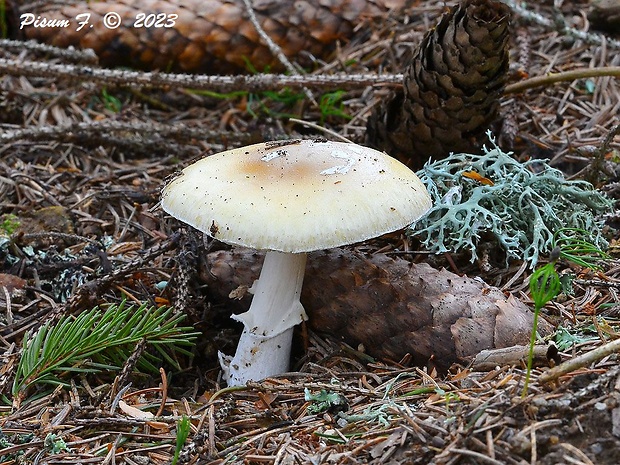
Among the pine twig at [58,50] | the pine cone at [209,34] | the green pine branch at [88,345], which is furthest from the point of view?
the pine cone at [209,34]

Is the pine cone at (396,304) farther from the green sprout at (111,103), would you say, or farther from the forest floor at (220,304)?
the green sprout at (111,103)

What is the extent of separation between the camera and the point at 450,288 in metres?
2.72

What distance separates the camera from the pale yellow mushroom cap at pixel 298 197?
231 cm

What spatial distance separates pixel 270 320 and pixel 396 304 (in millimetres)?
573

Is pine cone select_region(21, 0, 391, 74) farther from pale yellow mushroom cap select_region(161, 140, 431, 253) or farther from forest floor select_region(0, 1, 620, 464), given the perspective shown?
pale yellow mushroom cap select_region(161, 140, 431, 253)

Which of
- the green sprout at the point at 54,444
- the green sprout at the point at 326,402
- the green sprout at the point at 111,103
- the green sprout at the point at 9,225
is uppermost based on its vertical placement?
the green sprout at the point at 111,103

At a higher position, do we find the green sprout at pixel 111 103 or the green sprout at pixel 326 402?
the green sprout at pixel 111 103

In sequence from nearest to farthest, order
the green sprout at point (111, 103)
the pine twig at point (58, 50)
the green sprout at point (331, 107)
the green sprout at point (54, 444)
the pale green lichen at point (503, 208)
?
the green sprout at point (54, 444) → the pale green lichen at point (503, 208) → the green sprout at point (331, 107) → the pine twig at point (58, 50) → the green sprout at point (111, 103)

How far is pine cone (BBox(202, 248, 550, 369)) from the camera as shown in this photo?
2588 mm

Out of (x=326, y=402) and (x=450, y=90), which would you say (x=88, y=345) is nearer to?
(x=326, y=402)

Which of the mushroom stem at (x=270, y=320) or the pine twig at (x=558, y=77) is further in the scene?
the pine twig at (x=558, y=77)

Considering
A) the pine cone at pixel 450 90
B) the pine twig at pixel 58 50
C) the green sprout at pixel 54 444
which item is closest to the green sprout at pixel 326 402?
the green sprout at pixel 54 444

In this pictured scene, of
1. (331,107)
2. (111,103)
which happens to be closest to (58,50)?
(111,103)

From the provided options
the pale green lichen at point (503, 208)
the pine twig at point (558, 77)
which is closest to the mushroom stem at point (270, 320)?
the pale green lichen at point (503, 208)
